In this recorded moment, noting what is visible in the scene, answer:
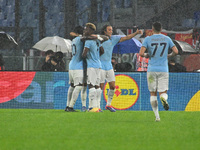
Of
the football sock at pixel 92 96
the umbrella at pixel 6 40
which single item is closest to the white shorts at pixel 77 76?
the football sock at pixel 92 96

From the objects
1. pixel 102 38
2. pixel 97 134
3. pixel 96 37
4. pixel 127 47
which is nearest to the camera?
pixel 97 134

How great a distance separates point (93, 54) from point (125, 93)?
2.97m

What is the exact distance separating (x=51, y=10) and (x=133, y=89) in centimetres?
1966

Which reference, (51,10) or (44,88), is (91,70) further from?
(51,10)

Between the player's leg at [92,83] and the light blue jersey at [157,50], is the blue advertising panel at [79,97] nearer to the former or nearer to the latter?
the player's leg at [92,83]

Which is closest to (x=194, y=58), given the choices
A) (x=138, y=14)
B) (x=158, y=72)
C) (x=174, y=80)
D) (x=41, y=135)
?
(x=138, y=14)

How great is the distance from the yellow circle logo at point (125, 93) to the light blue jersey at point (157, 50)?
519cm

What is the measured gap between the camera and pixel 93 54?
1320cm

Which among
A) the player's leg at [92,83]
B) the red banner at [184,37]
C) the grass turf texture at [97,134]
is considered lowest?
the grass turf texture at [97,134]

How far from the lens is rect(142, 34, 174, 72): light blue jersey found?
10523 mm

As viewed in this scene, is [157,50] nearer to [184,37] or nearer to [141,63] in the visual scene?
[141,63]

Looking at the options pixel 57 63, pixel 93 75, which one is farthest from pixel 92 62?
pixel 57 63

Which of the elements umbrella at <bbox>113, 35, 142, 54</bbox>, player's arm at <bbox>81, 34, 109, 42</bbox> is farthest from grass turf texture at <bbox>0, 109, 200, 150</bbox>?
umbrella at <bbox>113, 35, 142, 54</bbox>

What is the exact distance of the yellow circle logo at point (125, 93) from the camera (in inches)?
621
